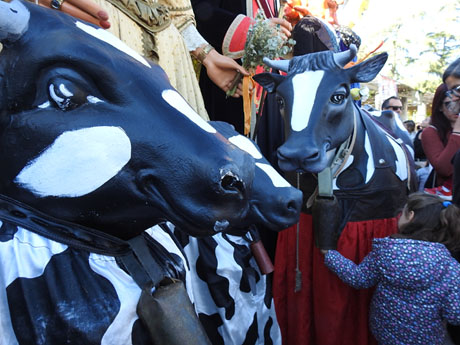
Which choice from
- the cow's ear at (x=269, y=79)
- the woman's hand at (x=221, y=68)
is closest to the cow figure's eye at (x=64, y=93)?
the woman's hand at (x=221, y=68)

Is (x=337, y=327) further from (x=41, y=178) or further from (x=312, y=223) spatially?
(x=41, y=178)

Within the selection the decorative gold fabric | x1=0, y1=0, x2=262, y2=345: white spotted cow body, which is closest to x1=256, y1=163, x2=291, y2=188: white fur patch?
x1=0, y1=0, x2=262, y2=345: white spotted cow body

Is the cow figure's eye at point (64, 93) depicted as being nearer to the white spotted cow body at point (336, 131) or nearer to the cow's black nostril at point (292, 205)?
the cow's black nostril at point (292, 205)

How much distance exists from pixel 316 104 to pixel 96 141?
4.47 ft

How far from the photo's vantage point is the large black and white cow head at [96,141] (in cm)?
59

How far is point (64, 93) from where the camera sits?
1.93 feet

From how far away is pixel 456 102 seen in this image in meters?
2.62

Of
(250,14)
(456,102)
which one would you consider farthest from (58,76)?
(456,102)

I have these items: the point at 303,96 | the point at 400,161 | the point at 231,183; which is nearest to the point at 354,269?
the point at 400,161

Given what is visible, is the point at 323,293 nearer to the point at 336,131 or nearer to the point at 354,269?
the point at 354,269

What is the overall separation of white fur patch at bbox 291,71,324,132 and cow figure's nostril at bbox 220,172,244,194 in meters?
1.14

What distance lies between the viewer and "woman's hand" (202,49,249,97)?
5.02 ft

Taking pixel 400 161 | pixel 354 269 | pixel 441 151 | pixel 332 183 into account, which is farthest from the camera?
pixel 441 151

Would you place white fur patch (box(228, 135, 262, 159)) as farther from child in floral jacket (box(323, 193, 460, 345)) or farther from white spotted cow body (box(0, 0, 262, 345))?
child in floral jacket (box(323, 193, 460, 345))
